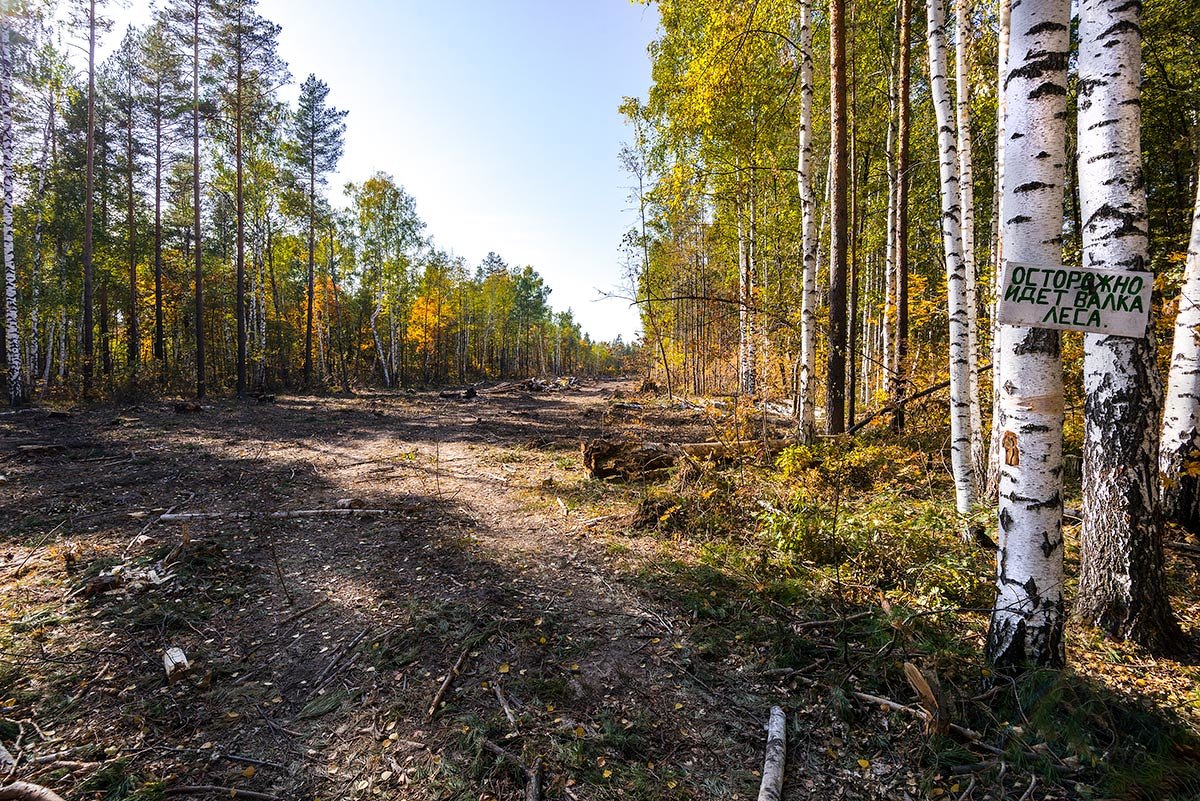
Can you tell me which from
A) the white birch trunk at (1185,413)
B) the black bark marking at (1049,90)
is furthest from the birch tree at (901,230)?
the black bark marking at (1049,90)

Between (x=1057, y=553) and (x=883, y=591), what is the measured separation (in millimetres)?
1698

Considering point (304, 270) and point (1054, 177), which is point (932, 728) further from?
point (304, 270)

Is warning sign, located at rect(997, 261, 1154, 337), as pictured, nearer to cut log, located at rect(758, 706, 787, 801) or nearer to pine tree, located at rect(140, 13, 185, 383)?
cut log, located at rect(758, 706, 787, 801)

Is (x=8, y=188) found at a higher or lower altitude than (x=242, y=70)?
lower

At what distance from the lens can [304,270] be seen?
31875 mm

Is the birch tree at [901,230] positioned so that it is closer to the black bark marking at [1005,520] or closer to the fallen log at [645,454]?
the fallen log at [645,454]

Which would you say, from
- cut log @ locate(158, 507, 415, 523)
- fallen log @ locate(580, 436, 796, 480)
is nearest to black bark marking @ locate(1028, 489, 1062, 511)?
fallen log @ locate(580, 436, 796, 480)

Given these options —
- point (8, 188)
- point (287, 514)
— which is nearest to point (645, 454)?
point (287, 514)

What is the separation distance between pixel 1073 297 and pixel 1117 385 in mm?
1202

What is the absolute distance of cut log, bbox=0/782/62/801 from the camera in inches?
85.2

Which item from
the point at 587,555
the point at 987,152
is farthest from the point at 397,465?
the point at 987,152

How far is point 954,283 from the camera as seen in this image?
5.75 meters

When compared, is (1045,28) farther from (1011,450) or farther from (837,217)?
(837,217)

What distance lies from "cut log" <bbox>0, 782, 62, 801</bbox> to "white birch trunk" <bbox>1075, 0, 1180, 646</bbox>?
5971mm
